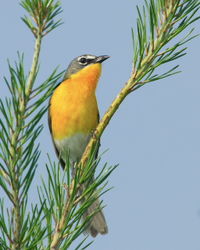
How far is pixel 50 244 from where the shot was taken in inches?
109

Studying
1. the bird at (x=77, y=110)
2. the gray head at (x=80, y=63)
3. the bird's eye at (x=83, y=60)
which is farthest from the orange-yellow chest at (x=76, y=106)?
the bird's eye at (x=83, y=60)

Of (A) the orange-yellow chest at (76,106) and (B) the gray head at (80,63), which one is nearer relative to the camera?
(A) the orange-yellow chest at (76,106)

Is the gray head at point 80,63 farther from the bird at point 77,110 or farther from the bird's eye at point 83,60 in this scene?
the bird at point 77,110

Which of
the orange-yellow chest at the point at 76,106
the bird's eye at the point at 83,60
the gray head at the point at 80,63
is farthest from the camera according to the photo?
the bird's eye at the point at 83,60

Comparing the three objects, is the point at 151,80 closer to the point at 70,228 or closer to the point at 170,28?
the point at 170,28

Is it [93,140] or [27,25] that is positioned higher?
[27,25]

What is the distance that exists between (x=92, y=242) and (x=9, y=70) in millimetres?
1354

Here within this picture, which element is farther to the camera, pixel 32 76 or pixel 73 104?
pixel 73 104

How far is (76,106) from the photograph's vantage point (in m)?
7.47

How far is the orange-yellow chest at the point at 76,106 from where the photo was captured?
7473mm

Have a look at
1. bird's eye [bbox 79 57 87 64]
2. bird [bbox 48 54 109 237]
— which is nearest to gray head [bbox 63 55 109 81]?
bird's eye [bbox 79 57 87 64]

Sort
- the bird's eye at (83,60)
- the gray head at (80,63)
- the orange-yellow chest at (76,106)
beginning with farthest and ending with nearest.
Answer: the bird's eye at (83,60) < the gray head at (80,63) < the orange-yellow chest at (76,106)

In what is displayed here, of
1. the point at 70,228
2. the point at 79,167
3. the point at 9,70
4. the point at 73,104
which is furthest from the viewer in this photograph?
the point at 73,104

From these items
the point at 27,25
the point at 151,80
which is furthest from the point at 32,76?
the point at 151,80
